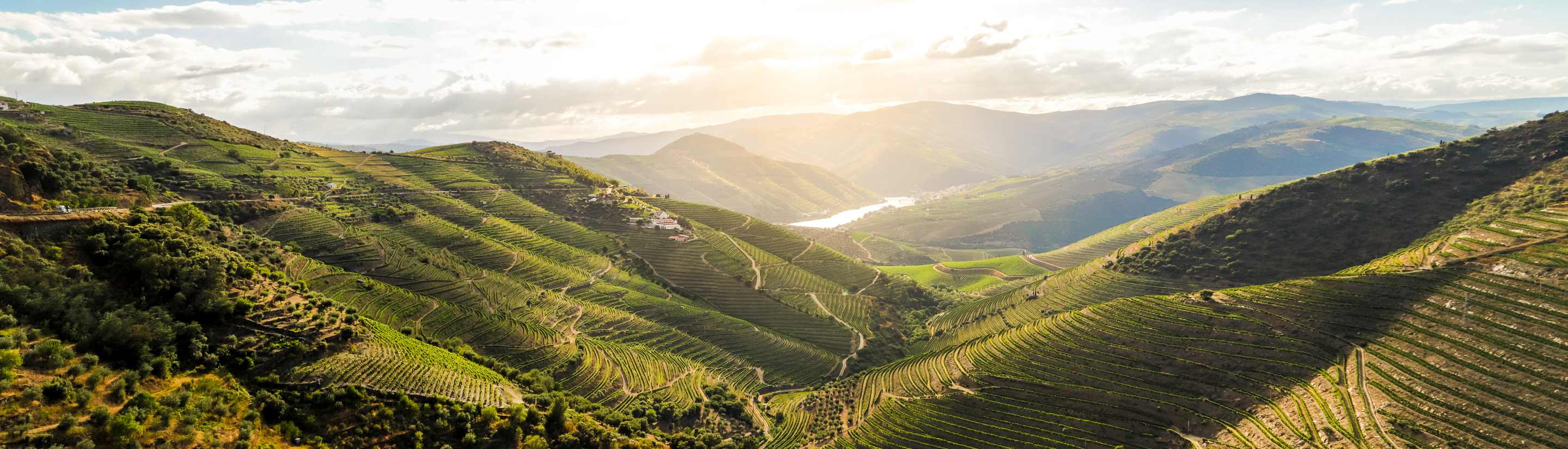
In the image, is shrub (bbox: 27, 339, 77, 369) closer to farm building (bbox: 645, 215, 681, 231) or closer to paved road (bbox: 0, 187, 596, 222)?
paved road (bbox: 0, 187, 596, 222)

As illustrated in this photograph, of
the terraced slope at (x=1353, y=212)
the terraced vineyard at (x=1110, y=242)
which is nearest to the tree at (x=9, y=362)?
the terraced slope at (x=1353, y=212)

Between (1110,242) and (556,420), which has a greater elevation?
(1110,242)

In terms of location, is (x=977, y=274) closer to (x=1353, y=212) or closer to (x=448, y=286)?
(x=1353, y=212)

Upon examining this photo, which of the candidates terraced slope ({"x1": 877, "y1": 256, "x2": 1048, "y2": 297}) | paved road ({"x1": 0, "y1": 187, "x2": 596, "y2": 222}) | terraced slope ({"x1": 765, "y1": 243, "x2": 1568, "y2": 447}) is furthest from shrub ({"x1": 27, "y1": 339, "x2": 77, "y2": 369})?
terraced slope ({"x1": 877, "y1": 256, "x2": 1048, "y2": 297})

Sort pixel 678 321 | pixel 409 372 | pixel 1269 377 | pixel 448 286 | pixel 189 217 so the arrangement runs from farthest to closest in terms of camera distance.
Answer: pixel 678 321 → pixel 448 286 → pixel 189 217 → pixel 1269 377 → pixel 409 372

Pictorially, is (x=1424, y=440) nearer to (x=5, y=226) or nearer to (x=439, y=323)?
(x=439, y=323)

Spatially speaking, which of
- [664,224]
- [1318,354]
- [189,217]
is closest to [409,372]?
[189,217]

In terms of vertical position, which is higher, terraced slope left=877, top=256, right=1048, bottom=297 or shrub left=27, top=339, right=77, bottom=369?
shrub left=27, top=339, right=77, bottom=369

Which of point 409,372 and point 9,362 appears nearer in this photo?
point 9,362

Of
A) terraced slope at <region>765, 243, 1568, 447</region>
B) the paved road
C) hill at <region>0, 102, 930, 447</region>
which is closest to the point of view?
terraced slope at <region>765, 243, 1568, 447</region>

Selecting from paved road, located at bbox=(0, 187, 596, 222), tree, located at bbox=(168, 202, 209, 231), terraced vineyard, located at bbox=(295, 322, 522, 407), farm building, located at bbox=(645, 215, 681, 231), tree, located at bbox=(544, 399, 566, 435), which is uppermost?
paved road, located at bbox=(0, 187, 596, 222)
